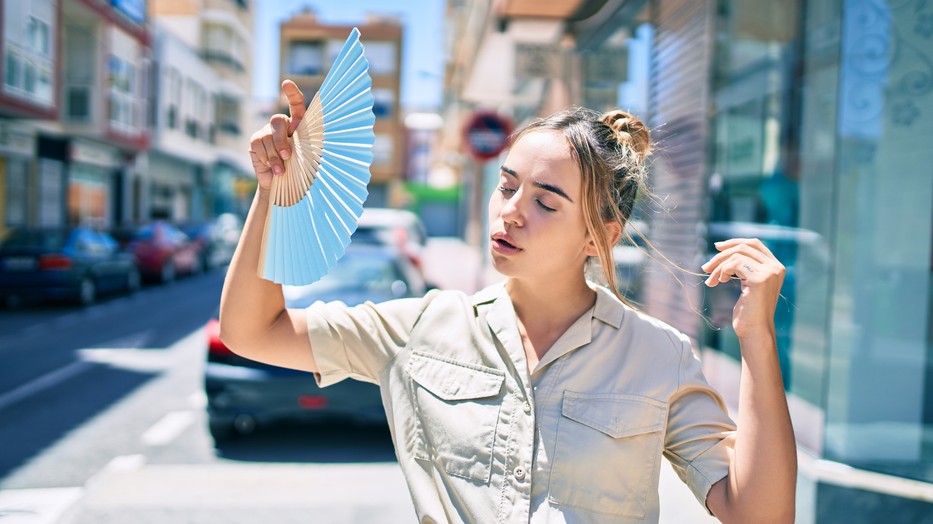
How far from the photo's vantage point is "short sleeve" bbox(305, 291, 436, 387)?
1640 millimetres

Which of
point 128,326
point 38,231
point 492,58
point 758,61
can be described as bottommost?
point 128,326

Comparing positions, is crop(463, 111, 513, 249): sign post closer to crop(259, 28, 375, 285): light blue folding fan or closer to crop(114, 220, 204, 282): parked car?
crop(114, 220, 204, 282): parked car

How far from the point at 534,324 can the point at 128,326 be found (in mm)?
10517

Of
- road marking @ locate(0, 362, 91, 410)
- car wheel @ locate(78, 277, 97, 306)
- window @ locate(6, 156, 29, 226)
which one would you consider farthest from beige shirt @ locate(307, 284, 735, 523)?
window @ locate(6, 156, 29, 226)

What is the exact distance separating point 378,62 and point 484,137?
37.1m

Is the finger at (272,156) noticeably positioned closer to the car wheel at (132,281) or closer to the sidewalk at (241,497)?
the sidewalk at (241,497)

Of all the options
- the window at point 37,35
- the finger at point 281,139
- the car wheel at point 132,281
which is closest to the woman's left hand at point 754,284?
the finger at point 281,139

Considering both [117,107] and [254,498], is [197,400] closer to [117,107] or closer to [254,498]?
[254,498]

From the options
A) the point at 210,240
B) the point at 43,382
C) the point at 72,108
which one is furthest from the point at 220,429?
the point at 72,108

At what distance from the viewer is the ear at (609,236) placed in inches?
64.5

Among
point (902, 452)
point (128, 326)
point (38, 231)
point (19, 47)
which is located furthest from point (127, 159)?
point (902, 452)

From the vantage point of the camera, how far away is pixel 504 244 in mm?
1551

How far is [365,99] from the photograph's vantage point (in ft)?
4.58

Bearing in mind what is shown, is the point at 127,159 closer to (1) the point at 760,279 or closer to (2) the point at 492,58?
(2) the point at 492,58
